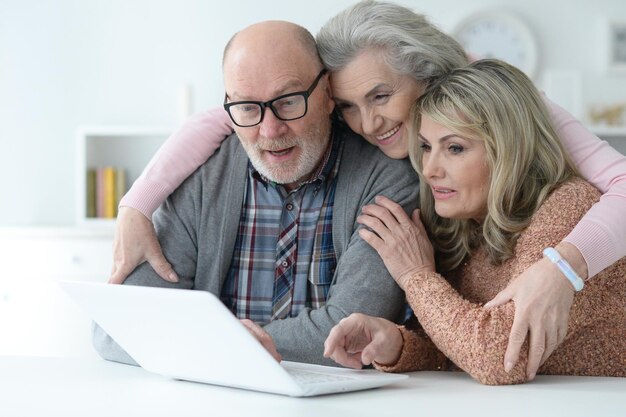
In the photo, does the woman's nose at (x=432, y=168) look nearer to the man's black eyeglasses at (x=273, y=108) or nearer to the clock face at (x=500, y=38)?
the man's black eyeglasses at (x=273, y=108)

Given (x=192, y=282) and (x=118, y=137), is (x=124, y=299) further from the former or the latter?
(x=118, y=137)

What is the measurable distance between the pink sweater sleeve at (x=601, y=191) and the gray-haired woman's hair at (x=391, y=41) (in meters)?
0.25

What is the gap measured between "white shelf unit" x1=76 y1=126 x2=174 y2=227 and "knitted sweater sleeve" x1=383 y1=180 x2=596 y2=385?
9.78 ft

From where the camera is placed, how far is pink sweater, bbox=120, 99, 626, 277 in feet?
4.97

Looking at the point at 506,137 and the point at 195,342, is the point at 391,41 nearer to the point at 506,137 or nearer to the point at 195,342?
the point at 506,137

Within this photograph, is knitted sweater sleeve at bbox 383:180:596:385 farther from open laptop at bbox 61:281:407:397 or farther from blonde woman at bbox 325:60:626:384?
open laptop at bbox 61:281:407:397

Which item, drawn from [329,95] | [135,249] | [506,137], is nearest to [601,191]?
[506,137]

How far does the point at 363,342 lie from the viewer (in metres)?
1.57

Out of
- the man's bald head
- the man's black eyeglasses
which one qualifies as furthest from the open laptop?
the man's bald head

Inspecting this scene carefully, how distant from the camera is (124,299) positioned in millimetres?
1282

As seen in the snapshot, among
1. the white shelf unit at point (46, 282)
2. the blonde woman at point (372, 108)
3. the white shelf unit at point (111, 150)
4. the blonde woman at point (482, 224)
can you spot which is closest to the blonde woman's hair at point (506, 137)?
the blonde woman at point (482, 224)

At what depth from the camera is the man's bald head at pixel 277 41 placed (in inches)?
74.4

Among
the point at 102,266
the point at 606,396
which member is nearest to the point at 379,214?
the point at 606,396

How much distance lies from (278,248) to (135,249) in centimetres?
31
